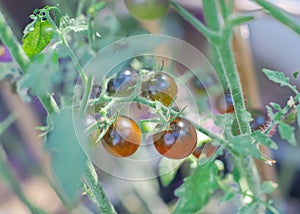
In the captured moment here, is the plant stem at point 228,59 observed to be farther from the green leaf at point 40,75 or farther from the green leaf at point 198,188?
the green leaf at point 40,75

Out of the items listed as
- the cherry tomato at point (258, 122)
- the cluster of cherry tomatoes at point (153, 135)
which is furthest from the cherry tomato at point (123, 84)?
the cherry tomato at point (258, 122)

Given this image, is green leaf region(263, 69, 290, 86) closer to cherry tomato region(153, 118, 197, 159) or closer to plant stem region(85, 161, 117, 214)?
cherry tomato region(153, 118, 197, 159)

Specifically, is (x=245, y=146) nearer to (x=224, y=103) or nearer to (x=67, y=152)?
(x=67, y=152)

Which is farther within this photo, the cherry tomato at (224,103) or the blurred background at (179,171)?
the blurred background at (179,171)

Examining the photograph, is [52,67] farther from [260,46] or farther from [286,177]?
[260,46]

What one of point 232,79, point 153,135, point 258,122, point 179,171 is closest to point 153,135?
point 153,135

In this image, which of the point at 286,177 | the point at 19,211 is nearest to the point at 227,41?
the point at 286,177
